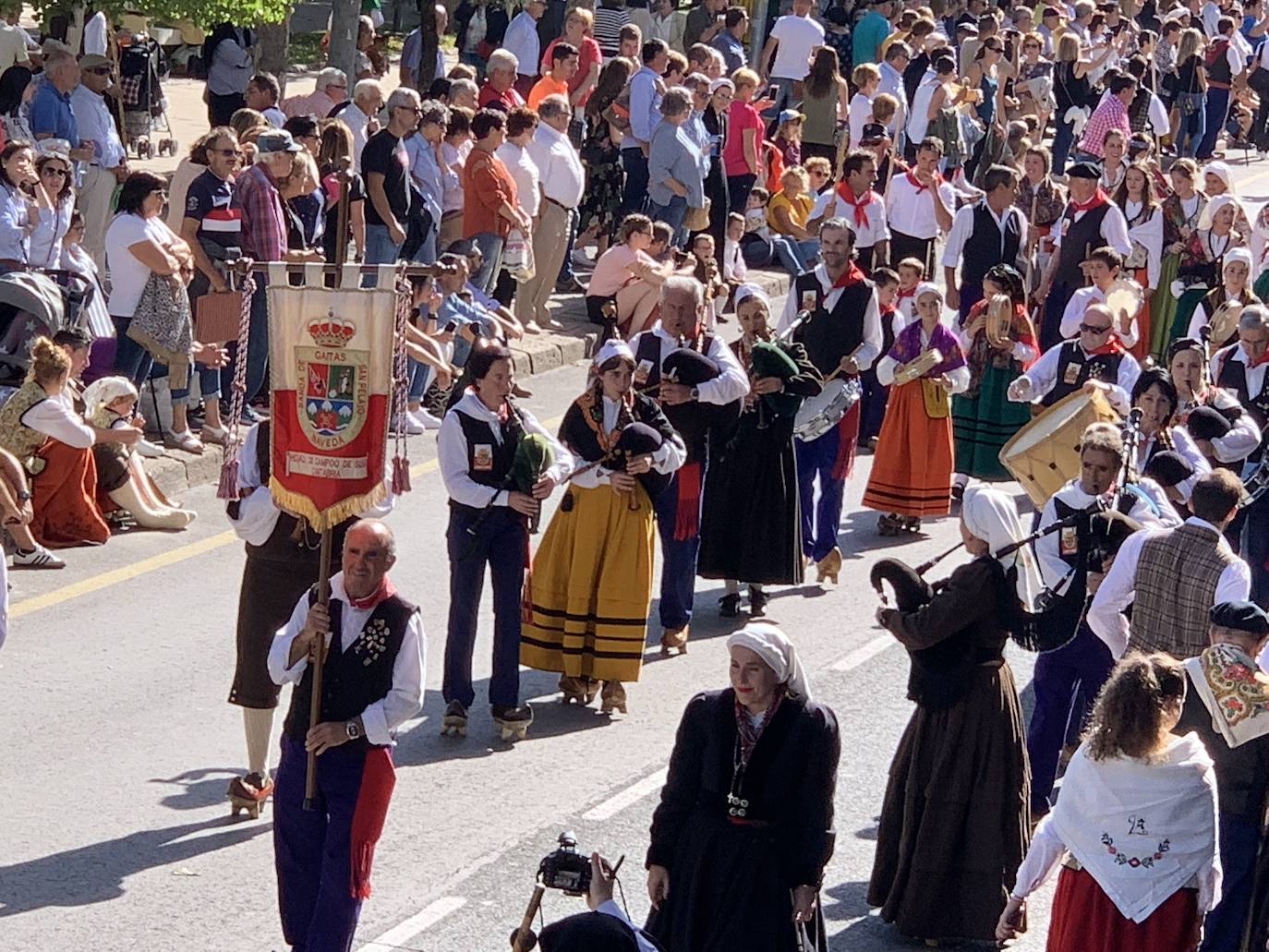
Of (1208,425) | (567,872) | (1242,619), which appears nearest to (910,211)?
(1208,425)

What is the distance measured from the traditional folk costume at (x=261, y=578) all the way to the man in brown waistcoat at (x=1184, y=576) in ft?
9.84

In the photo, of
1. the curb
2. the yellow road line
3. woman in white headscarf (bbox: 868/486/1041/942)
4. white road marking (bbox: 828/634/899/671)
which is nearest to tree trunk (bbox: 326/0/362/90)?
the curb

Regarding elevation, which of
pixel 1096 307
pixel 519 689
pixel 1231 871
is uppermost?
pixel 1096 307

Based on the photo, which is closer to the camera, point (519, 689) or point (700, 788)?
point (700, 788)

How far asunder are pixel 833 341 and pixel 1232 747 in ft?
20.6

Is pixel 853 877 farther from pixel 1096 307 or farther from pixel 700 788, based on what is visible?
pixel 1096 307

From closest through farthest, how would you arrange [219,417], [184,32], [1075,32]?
[219,417] → [184,32] → [1075,32]

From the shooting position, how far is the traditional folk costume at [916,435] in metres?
14.8

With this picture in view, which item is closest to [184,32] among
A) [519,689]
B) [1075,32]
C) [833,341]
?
[1075,32]

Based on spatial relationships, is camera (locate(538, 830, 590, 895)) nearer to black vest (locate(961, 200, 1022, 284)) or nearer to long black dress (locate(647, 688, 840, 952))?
long black dress (locate(647, 688, 840, 952))

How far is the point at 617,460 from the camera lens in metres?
11.5

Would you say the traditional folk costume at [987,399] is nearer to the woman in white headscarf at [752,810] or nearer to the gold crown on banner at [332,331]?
the gold crown on banner at [332,331]

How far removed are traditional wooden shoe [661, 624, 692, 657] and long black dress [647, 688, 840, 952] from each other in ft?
15.4

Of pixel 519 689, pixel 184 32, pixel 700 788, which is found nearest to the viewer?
pixel 700 788
